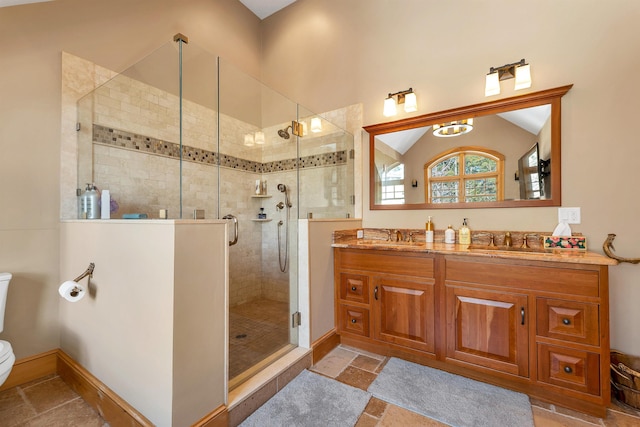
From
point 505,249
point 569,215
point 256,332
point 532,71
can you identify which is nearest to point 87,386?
point 256,332

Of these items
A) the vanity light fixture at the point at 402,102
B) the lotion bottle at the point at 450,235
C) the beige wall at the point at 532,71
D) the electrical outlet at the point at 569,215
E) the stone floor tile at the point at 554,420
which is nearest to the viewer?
the stone floor tile at the point at 554,420

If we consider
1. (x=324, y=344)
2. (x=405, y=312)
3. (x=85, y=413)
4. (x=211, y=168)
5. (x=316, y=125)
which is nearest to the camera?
(x=85, y=413)

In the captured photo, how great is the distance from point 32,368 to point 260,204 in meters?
2.06

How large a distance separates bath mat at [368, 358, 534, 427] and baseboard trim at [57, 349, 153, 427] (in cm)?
132

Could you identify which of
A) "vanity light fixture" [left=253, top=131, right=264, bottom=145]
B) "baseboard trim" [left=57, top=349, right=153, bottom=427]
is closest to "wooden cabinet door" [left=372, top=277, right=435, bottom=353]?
"baseboard trim" [left=57, top=349, right=153, bottom=427]

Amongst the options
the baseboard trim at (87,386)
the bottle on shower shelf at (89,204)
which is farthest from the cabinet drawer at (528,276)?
the bottle on shower shelf at (89,204)

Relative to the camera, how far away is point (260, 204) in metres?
2.90

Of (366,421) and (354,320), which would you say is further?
(354,320)

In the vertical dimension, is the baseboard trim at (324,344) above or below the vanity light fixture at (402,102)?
below

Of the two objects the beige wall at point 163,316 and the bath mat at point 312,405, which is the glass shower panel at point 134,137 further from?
the bath mat at point 312,405

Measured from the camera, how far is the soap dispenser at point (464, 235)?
2193 mm

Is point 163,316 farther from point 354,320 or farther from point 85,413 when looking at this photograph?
point 354,320

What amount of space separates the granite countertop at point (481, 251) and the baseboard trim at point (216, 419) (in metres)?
1.33

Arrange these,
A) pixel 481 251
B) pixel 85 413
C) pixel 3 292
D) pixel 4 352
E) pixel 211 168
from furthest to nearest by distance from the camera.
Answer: pixel 211 168
pixel 481 251
pixel 3 292
pixel 85 413
pixel 4 352
